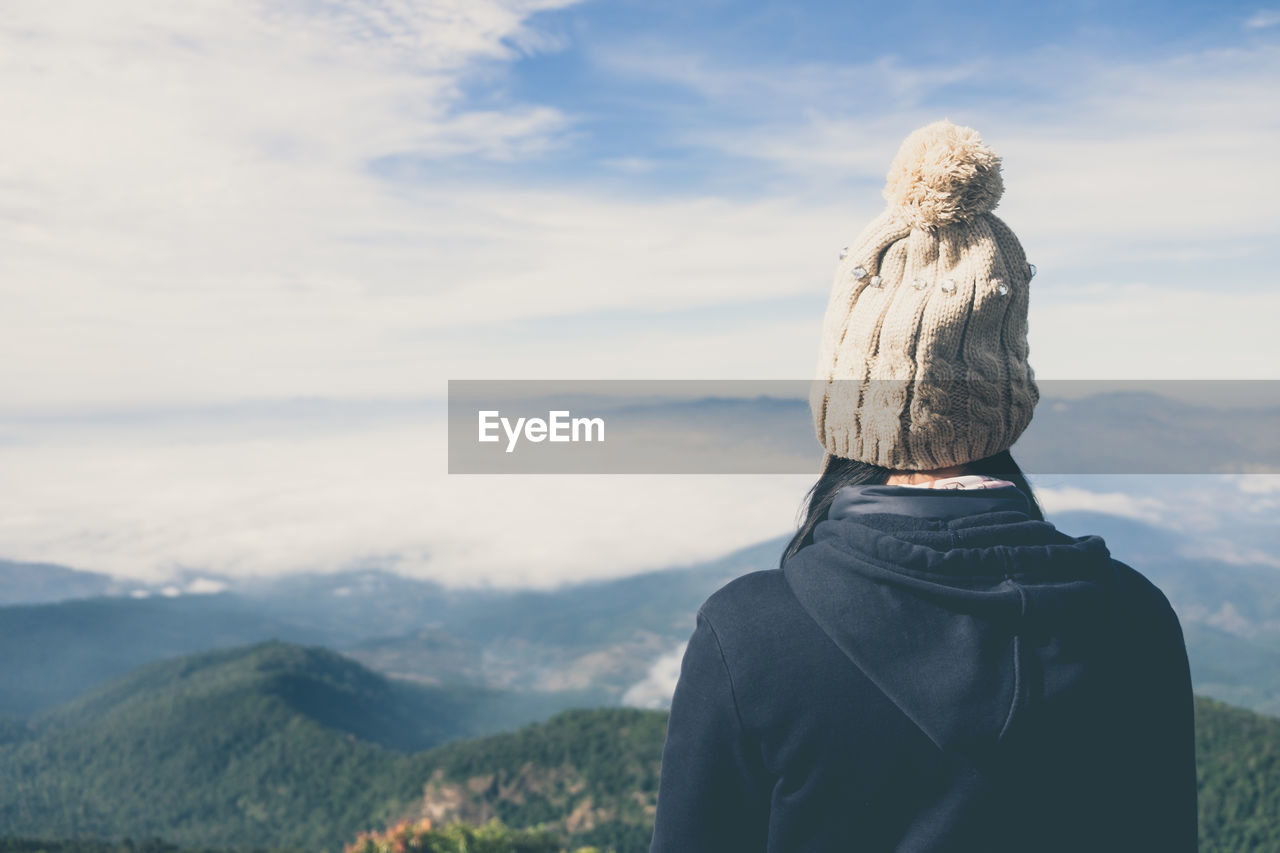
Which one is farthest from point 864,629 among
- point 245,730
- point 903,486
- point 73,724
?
point 73,724

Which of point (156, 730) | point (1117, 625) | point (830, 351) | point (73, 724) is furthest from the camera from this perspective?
point (73, 724)

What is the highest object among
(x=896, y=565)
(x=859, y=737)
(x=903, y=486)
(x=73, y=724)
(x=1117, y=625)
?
(x=903, y=486)

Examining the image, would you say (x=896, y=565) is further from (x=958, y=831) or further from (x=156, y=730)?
(x=156, y=730)

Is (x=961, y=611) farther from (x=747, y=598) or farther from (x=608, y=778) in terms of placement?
(x=608, y=778)

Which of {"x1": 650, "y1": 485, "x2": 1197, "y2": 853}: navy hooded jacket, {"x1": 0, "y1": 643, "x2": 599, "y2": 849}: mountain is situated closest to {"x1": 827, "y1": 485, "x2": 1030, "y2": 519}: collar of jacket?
{"x1": 650, "y1": 485, "x2": 1197, "y2": 853}: navy hooded jacket

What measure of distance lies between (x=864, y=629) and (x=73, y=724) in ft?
481

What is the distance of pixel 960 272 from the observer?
2.21m

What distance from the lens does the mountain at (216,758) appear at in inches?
2982

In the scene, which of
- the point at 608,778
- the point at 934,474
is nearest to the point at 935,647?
the point at 934,474

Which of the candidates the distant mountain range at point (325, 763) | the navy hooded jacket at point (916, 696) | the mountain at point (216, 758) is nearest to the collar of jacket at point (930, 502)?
the navy hooded jacket at point (916, 696)

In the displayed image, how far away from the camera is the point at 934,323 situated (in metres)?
2.17

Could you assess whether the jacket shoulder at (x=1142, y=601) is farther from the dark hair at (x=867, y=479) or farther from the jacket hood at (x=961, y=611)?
the dark hair at (x=867, y=479)

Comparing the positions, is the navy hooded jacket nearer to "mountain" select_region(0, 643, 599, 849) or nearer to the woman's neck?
the woman's neck

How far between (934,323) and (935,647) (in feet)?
2.33
